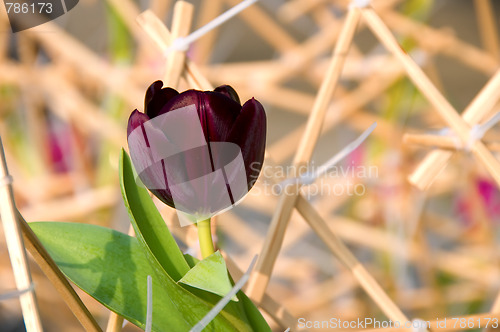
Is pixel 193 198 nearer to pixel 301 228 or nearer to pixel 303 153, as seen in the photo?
pixel 303 153

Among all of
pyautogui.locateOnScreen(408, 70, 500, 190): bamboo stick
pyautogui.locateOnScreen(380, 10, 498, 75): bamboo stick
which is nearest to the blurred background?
pyautogui.locateOnScreen(380, 10, 498, 75): bamboo stick

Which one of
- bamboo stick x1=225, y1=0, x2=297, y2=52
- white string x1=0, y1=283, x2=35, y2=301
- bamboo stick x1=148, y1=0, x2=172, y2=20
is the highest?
bamboo stick x1=225, y1=0, x2=297, y2=52

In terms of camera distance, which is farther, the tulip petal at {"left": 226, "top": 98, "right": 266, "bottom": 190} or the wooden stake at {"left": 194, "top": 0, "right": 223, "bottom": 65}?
the wooden stake at {"left": 194, "top": 0, "right": 223, "bottom": 65}

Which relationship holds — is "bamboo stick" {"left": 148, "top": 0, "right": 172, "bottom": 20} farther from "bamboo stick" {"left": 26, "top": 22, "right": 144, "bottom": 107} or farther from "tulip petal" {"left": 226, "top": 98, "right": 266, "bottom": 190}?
"tulip petal" {"left": 226, "top": 98, "right": 266, "bottom": 190}

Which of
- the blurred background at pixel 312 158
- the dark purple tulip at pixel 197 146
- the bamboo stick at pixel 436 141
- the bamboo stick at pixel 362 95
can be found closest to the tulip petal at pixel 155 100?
the dark purple tulip at pixel 197 146

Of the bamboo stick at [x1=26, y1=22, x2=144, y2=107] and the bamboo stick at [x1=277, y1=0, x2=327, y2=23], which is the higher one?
the bamboo stick at [x1=277, y1=0, x2=327, y2=23]

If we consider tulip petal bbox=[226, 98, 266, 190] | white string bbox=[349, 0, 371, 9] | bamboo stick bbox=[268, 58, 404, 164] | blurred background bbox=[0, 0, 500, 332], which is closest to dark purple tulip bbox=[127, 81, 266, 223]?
tulip petal bbox=[226, 98, 266, 190]
